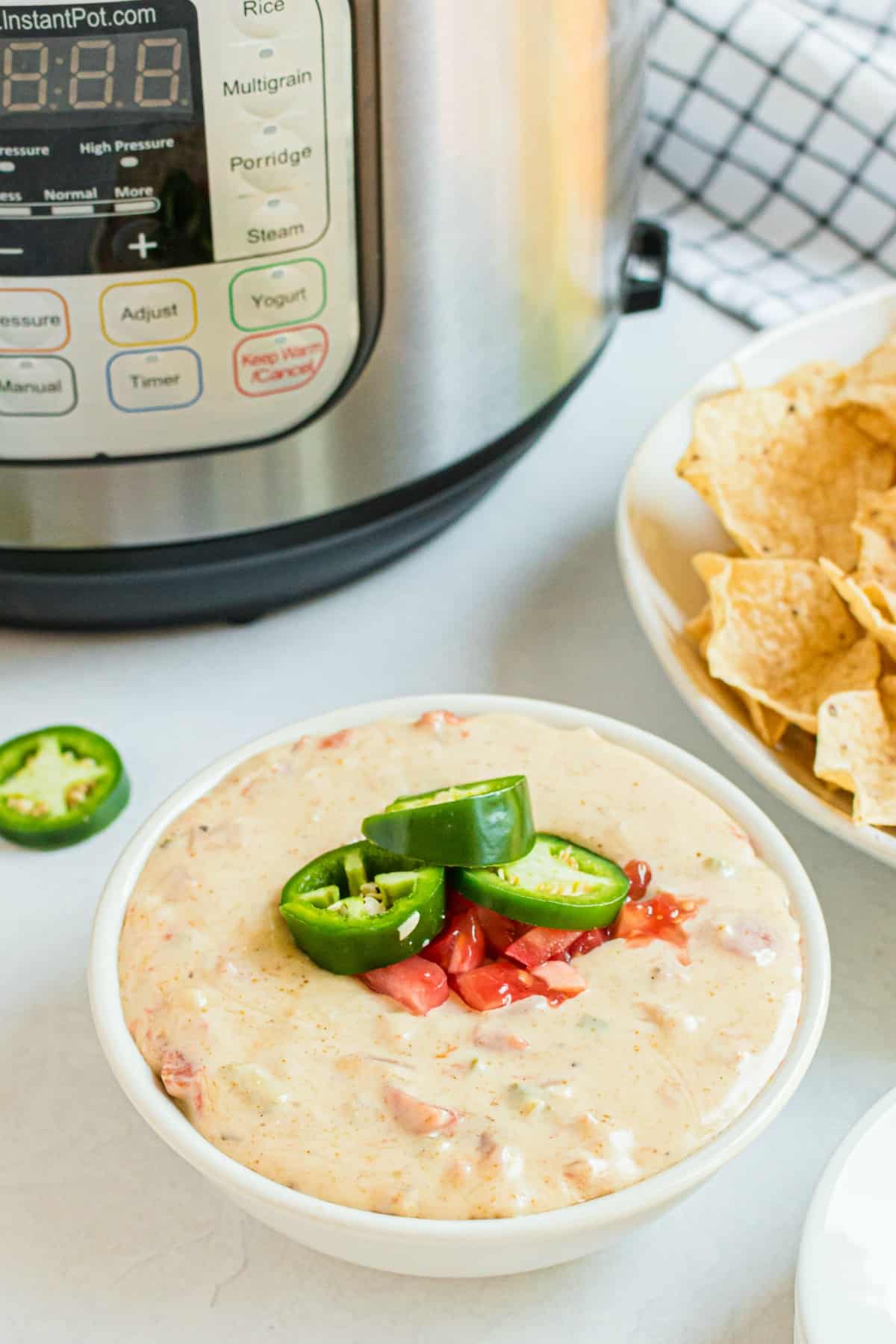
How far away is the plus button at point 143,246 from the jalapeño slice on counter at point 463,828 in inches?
12.7

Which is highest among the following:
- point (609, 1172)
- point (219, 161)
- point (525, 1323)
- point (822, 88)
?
point (219, 161)

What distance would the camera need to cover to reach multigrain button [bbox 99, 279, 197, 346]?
77 centimetres

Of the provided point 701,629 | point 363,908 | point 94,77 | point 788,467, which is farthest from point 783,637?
point 94,77

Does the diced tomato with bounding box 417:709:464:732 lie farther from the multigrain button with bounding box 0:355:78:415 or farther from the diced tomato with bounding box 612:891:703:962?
the multigrain button with bounding box 0:355:78:415

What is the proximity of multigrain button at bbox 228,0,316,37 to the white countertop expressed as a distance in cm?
40

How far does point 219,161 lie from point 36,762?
1.16ft

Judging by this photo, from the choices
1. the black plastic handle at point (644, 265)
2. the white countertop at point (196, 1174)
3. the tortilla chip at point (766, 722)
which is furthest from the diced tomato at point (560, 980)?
the black plastic handle at point (644, 265)

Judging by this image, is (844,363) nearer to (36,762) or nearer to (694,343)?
(694,343)

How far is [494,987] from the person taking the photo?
62 cm

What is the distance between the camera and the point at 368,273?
813 mm

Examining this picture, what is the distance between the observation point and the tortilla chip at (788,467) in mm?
957

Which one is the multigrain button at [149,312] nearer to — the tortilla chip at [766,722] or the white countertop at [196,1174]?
the white countertop at [196,1174]

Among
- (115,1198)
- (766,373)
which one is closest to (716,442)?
(766,373)

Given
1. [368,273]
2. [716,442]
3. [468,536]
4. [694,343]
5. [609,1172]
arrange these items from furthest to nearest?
[694,343] < [468,536] < [716,442] < [368,273] < [609,1172]
